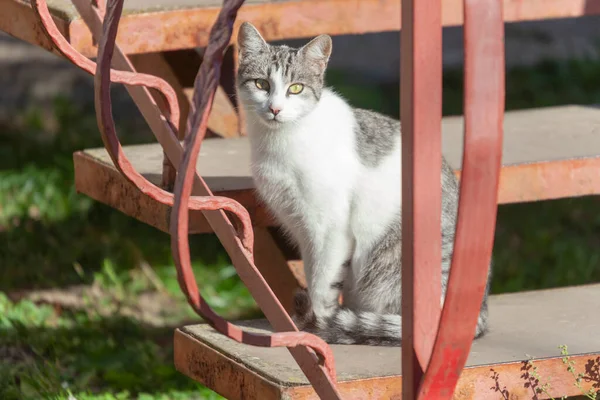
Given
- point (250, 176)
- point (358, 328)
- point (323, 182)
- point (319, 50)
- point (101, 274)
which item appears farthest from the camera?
point (101, 274)

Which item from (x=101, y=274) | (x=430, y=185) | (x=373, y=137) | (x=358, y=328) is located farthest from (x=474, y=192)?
(x=101, y=274)

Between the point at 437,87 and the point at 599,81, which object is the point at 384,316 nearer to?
the point at 437,87

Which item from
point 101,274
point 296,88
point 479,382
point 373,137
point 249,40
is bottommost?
point 101,274

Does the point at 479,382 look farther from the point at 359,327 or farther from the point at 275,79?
the point at 275,79

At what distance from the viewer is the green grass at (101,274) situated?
2.89m

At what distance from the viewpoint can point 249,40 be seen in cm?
220

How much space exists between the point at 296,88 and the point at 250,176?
0.94ft

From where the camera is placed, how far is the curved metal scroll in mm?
1229

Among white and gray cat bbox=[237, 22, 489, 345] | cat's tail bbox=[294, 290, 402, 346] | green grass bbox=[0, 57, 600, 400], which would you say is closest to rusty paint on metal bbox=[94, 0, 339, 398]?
cat's tail bbox=[294, 290, 402, 346]

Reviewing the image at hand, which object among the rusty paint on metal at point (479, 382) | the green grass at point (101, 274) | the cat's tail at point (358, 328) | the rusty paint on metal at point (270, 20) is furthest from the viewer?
the green grass at point (101, 274)

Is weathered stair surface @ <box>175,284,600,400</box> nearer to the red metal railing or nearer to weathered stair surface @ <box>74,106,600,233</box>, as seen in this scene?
weathered stair surface @ <box>74,106,600,233</box>

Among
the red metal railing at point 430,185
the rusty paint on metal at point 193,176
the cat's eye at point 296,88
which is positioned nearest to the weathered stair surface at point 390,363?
the rusty paint on metal at point 193,176

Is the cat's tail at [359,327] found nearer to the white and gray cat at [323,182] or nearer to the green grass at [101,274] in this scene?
the white and gray cat at [323,182]

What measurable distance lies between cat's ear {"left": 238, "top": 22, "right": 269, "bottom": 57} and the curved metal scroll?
0.33 meters
